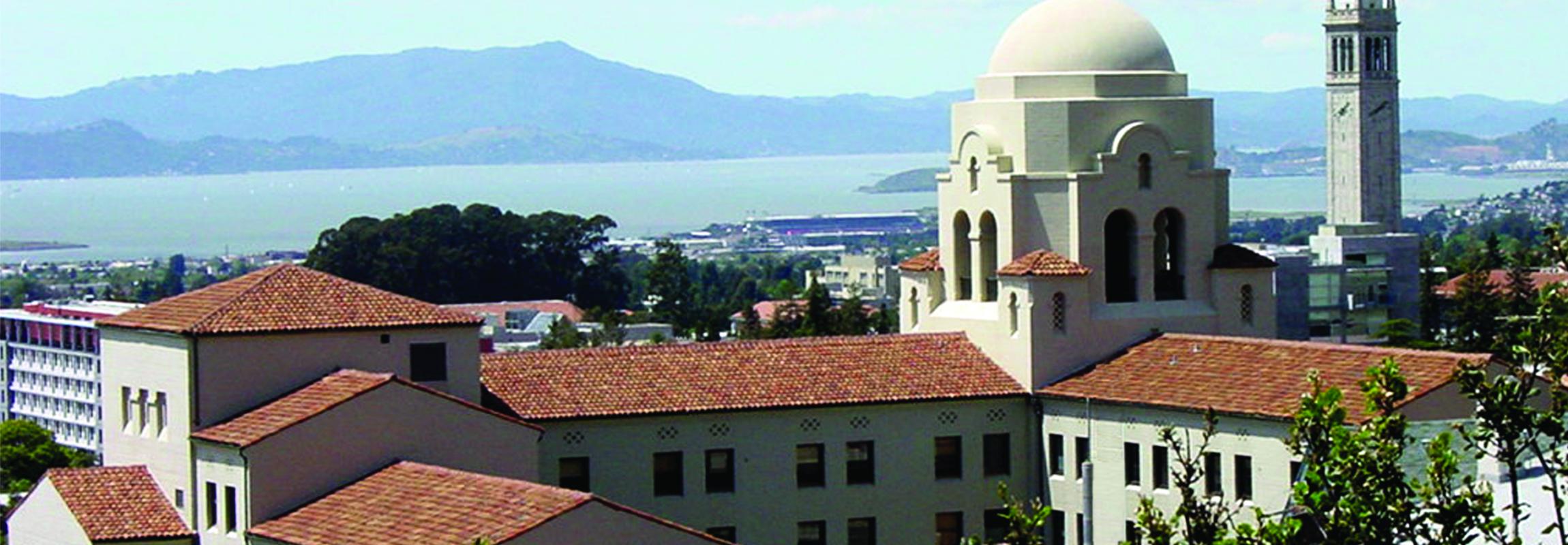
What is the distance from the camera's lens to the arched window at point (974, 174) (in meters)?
50.3

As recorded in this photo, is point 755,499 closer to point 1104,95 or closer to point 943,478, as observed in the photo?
point 943,478

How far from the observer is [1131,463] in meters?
45.9

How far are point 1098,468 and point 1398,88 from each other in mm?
125735

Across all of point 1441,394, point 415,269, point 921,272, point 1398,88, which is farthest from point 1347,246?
point 1441,394

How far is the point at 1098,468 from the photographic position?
46.5m

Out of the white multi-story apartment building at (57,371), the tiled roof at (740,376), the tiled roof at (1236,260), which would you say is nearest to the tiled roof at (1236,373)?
the tiled roof at (740,376)

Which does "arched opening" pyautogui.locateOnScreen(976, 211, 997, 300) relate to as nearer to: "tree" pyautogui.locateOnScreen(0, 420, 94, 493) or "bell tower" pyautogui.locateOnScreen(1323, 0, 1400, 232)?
"tree" pyautogui.locateOnScreen(0, 420, 94, 493)

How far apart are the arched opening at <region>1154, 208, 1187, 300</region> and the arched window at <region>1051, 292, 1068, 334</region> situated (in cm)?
222

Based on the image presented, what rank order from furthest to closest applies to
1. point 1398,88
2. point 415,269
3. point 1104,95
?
point 1398,88
point 415,269
point 1104,95

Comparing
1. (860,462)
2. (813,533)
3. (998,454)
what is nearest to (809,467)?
(860,462)

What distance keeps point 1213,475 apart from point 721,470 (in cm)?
723

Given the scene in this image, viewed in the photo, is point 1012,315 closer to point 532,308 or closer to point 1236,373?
point 1236,373

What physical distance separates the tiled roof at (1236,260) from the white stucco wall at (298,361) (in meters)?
12.5

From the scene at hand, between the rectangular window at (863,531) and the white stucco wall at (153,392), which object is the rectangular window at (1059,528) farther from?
the white stucco wall at (153,392)
